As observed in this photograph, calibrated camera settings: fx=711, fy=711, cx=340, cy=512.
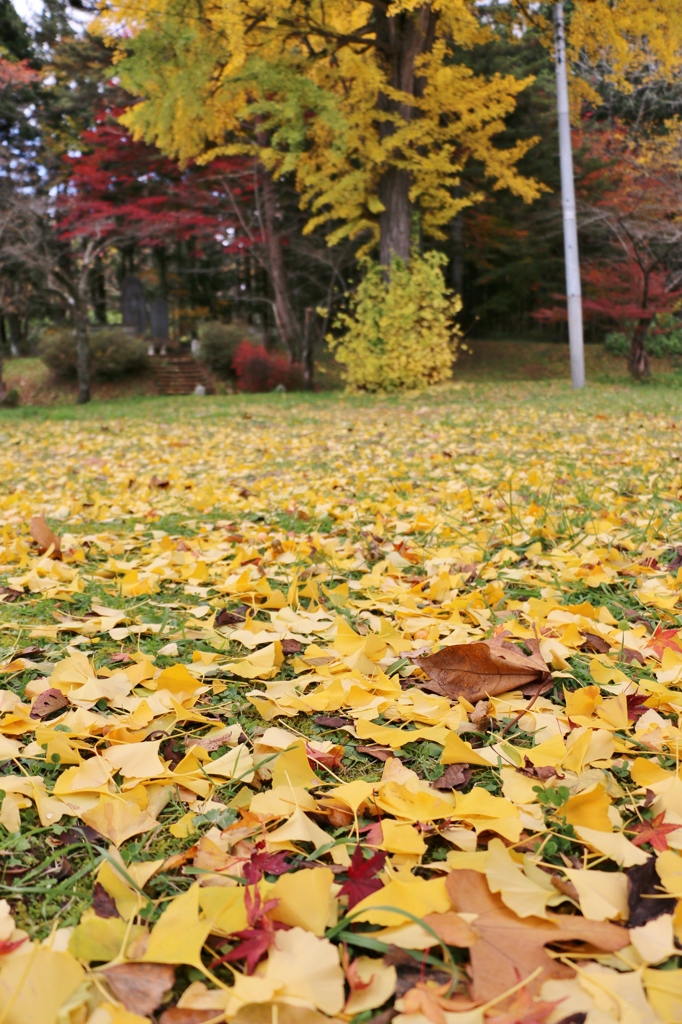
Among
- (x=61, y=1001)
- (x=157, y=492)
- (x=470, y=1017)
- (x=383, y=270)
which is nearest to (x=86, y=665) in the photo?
(x=61, y=1001)

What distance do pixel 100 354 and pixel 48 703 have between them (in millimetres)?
14108

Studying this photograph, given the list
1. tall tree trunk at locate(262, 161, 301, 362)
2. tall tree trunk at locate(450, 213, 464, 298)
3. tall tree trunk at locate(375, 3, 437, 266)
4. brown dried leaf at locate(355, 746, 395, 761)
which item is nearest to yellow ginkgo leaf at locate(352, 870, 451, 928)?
brown dried leaf at locate(355, 746, 395, 761)

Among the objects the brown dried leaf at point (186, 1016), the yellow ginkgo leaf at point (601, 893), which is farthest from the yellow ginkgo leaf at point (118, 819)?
the yellow ginkgo leaf at point (601, 893)

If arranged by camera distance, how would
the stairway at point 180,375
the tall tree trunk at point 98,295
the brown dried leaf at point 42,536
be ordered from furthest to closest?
the tall tree trunk at point 98,295
the stairway at point 180,375
the brown dried leaf at point 42,536

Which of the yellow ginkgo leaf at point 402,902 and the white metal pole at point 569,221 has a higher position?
the white metal pole at point 569,221

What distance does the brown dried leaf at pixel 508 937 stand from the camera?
598 mm

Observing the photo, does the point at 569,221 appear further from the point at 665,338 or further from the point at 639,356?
the point at 665,338

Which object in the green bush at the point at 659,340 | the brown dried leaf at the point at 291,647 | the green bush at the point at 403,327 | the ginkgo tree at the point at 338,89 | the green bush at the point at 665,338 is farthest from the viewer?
the green bush at the point at 665,338

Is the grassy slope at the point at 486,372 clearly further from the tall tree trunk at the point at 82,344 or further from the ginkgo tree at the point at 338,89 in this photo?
the ginkgo tree at the point at 338,89

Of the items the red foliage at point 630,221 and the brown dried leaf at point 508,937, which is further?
the red foliage at point 630,221

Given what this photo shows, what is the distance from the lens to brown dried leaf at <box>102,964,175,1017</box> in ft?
1.96

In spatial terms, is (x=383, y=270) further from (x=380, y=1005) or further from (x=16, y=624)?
(x=380, y=1005)

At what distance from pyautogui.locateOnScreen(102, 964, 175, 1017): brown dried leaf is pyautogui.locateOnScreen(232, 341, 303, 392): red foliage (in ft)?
42.7

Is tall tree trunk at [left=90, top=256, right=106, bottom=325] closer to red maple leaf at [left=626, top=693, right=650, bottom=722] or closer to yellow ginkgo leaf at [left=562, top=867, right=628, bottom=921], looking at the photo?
red maple leaf at [left=626, top=693, right=650, bottom=722]
